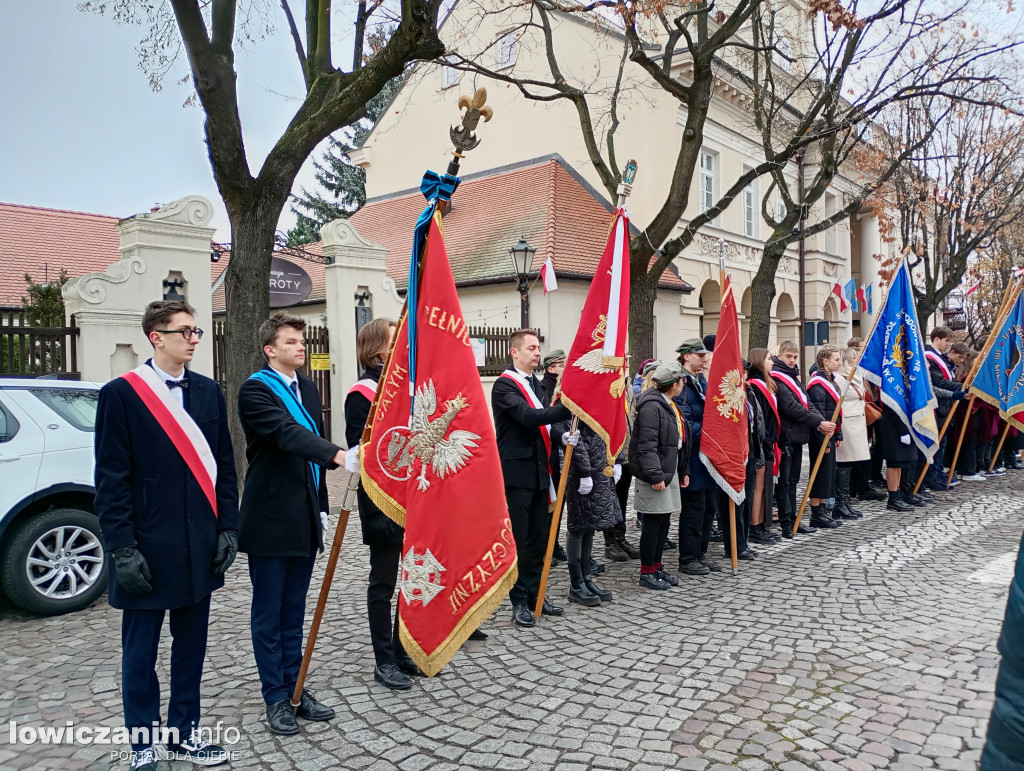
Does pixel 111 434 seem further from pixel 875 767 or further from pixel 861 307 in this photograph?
pixel 861 307

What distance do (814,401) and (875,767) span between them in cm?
576

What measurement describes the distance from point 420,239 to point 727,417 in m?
4.03

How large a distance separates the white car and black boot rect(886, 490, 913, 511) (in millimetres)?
8842

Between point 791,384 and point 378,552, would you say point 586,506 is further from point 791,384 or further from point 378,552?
point 791,384

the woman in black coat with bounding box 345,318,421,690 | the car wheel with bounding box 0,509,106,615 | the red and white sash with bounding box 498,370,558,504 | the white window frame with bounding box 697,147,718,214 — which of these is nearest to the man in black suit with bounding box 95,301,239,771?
the woman in black coat with bounding box 345,318,421,690

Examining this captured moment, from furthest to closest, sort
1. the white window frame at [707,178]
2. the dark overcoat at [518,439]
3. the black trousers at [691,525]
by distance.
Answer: the white window frame at [707,178]
the black trousers at [691,525]
the dark overcoat at [518,439]

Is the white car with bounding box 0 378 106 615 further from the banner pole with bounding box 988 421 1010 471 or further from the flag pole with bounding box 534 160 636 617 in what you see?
the banner pole with bounding box 988 421 1010 471

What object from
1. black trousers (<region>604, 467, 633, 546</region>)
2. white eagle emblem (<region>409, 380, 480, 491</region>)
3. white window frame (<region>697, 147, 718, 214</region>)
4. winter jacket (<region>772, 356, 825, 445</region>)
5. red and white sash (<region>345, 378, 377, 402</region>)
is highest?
white window frame (<region>697, 147, 718, 214</region>)

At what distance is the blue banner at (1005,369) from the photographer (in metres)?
10.4

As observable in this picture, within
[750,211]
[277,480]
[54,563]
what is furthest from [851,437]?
[750,211]

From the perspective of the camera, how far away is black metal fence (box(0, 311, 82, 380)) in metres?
9.28

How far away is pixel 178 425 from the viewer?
11.0 ft

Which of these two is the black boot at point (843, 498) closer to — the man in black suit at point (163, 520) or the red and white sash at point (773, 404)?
the red and white sash at point (773, 404)

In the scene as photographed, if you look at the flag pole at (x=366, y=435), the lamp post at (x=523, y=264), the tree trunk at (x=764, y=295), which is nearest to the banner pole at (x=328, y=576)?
the flag pole at (x=366, y=435)
